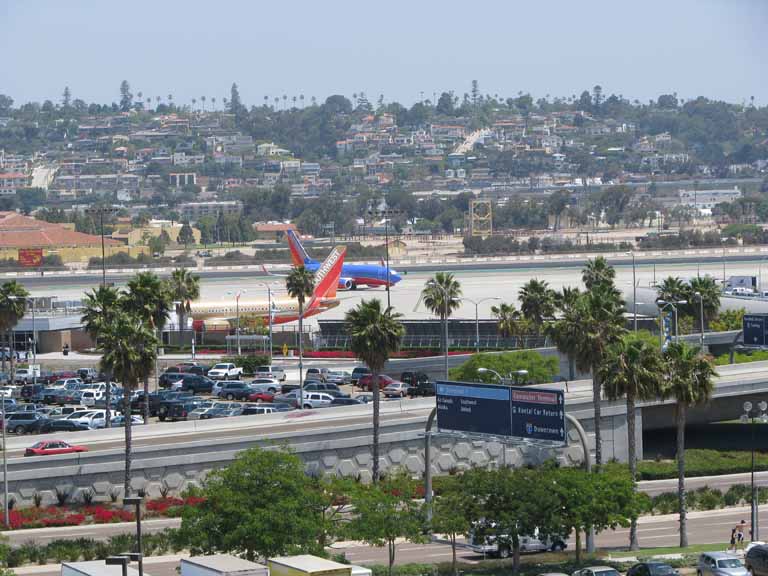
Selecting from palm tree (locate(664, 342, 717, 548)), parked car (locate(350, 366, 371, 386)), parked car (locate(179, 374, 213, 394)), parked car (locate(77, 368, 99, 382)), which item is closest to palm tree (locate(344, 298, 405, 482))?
palm tree (locate(664, 342, 717, 548))

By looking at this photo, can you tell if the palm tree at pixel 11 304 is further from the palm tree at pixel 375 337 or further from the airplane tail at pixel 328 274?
the airplane tail at pixel 328 274

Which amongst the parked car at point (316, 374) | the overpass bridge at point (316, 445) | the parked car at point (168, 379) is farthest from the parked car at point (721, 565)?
the parked car at point (168, 379)

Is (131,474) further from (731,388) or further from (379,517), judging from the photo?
(731,388)

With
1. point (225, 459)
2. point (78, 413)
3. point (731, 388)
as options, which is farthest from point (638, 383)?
point (78, 413)

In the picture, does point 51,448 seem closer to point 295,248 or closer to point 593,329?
point 593,329

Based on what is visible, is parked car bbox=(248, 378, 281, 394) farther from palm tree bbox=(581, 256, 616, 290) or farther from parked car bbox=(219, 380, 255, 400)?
palm tree bbox=(581, 256, 616, 290)

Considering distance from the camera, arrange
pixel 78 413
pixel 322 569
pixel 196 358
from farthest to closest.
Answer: pixel 196 358 → pixel 78 413 → pixel 322 569
